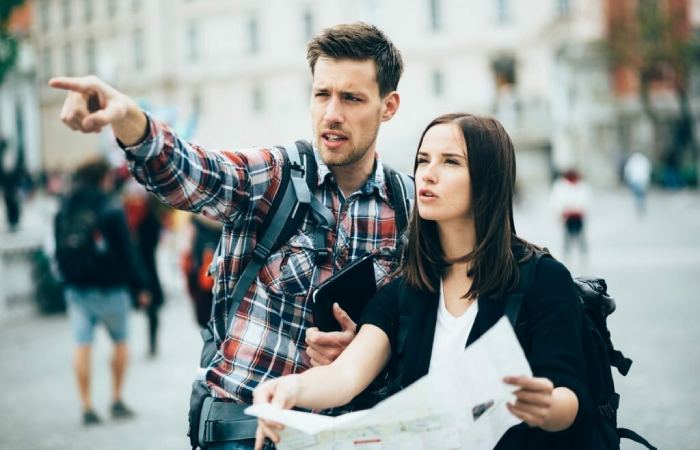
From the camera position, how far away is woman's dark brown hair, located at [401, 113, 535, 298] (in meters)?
2.20

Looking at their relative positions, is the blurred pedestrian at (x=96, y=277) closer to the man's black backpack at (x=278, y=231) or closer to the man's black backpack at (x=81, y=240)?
the man's black backpack at (x=81, y=240)

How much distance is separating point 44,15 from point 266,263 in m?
62.2

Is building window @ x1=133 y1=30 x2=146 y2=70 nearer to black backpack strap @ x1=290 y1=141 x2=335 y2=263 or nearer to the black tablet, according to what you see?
black backpack strap @ x1=290 y1=141 x2=335 y2=263

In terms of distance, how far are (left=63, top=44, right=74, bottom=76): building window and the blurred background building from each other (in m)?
4.24

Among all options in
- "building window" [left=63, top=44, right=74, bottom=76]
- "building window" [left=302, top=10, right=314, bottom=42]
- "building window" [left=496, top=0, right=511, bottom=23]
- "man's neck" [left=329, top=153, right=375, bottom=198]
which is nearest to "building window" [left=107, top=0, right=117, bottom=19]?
"building window" [left=63, top=44, right=74, bottom=76]

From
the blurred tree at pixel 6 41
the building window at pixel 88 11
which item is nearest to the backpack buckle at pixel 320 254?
the blurred tree at pixel 6 41

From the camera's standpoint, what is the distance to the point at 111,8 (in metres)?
54.5

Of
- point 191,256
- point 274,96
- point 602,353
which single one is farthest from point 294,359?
point 274,96

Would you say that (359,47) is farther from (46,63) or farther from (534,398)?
(46,63)

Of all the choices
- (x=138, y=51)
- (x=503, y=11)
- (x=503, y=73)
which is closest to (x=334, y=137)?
(x=503, y=73)

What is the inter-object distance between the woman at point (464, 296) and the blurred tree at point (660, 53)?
36.4 metres

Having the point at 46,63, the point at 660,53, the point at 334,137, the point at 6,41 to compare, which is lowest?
the point at 334,137

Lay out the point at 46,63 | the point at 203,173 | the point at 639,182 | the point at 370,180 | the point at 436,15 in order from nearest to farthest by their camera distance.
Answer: the point at 203,173 → the point at 370,180 → the point at 639,182 → the point at 436,15 → the point at 46,63

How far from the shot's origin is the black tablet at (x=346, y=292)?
2441mm
